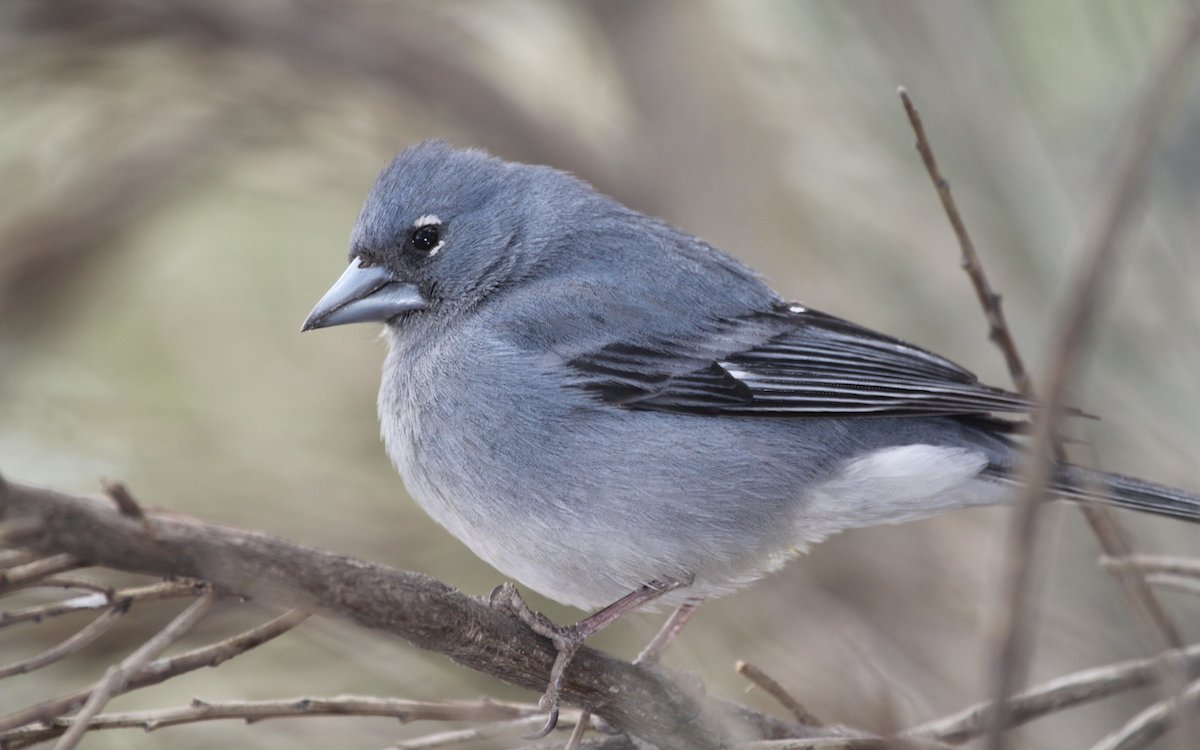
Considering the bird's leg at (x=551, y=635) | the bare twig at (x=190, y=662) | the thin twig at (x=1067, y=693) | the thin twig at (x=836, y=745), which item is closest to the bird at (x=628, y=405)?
the bird's leg at (x=551, y=635)

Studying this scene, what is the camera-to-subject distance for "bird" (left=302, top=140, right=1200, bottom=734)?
10.2ft

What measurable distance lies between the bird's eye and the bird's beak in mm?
119

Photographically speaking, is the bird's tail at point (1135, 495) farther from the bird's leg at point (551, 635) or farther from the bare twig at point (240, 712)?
the bare twig at point (240, 712)

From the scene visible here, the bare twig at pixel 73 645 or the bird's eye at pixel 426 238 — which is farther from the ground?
the bird's eye at pixel 426 238

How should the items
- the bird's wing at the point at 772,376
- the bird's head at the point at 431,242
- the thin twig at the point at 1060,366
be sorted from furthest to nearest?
1. the bird's head at the point at 431,242
2. the bird's wing at the point at 772,376
3. the thin twig at the point at 1060,366

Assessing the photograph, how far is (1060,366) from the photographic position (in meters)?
1.33

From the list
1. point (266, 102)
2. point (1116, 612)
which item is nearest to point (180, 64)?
point (266, 102)

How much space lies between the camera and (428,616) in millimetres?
2158

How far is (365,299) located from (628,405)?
0.88 meters

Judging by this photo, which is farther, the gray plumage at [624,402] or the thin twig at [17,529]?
the gray plumage at [624,402]

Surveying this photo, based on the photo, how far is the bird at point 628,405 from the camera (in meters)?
3.11

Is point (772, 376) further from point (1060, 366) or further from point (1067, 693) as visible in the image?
point (1060, 366)

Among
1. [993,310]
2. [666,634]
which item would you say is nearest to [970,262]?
[993,310]

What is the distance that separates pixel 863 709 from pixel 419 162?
215 centimetres
